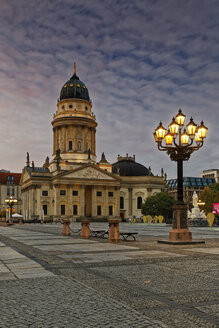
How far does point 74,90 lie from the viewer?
109m

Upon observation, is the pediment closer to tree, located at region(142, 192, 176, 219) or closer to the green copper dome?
tree, located at region(142, 192, 176, 219)

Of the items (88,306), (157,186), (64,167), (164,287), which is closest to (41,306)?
(88,306)

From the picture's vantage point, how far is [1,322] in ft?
18.8

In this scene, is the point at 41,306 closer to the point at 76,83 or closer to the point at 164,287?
the point at 164,287

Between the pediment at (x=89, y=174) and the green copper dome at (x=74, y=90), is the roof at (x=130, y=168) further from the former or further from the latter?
the green copper dome at (x=74, y=90)

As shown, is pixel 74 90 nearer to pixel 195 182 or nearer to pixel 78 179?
pixel 78 179

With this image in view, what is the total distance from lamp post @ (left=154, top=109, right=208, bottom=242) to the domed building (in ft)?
248

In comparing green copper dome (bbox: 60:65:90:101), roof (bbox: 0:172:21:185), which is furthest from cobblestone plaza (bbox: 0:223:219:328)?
roof (bbox: 0:172:21:185)

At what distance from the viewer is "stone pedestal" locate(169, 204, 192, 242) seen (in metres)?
19.9

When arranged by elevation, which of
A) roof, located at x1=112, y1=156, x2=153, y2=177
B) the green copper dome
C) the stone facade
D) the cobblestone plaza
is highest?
the green copper dome

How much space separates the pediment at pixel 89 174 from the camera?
97.5 meters

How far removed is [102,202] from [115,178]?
7.41 meters

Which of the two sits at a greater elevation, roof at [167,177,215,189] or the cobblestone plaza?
roof at [167,177,215,189]

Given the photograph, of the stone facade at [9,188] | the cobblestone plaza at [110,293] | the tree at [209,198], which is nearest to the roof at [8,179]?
the stone facade at [9,188]
